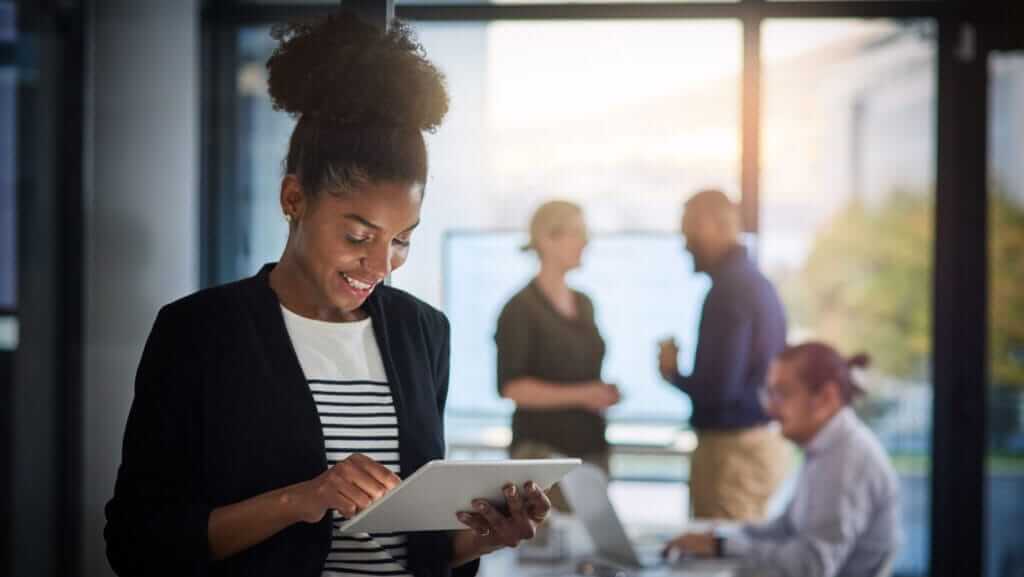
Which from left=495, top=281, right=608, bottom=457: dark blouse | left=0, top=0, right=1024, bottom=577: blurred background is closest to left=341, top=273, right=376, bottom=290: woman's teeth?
left=495, top=281, right=608, bottom=457: dark blouse

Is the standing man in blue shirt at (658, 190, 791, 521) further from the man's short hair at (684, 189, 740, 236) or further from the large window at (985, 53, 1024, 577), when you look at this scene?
the large window at (985, 53, 1024, 577)

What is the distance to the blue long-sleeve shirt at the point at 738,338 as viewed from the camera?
Answer: 162 inches

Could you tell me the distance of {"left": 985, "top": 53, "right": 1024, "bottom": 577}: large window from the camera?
472cm

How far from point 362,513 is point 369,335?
11.2 inches

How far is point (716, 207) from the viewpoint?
434 cm

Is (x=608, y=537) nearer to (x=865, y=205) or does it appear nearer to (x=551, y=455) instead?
(x=551, y=455)

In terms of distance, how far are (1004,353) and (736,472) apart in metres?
1.28

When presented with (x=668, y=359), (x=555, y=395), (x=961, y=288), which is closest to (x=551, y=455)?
(x=555, y=395)

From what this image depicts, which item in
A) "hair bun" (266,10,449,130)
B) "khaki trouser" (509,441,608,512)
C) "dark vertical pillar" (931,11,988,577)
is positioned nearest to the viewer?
"hair bun" (266,10,449,130)

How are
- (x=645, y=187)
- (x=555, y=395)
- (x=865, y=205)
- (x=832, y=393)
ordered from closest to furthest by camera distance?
(x=832, y=393) → (x=555, y=395) → (x=645, y=187) → (x=865, y=205)

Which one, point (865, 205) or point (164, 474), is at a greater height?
point (865, 205)

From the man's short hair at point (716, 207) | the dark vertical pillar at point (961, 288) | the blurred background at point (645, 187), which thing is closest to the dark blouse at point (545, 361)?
the blurred background at point (645, 187)

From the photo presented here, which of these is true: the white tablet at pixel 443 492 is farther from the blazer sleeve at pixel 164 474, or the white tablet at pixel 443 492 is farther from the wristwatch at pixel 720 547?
the wristwatch at pixel 720 547

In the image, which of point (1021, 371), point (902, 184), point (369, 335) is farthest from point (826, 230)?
point (369, 335)
